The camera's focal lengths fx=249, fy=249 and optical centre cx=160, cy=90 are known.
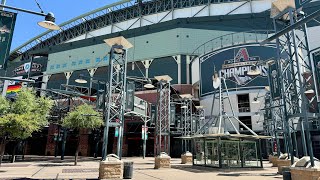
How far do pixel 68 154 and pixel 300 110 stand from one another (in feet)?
145

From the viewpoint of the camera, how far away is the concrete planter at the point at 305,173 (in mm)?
9484

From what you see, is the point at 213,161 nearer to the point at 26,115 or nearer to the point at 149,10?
the point at 26,115

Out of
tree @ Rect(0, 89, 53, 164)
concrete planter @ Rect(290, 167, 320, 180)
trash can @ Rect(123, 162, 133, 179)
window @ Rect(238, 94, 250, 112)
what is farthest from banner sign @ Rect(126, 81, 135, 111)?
window @ Rect(238, 94, 250, 112)

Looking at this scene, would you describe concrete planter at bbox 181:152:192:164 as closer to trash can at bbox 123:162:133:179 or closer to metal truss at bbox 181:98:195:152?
metal truss at bbox 181:98:195:152

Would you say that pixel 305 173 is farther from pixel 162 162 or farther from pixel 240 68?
pixel 240 68

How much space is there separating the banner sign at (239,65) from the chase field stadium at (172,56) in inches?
5.8

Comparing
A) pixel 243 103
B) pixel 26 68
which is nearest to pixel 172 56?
pixel 243 103

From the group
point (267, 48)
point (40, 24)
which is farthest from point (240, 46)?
point (40, 24)

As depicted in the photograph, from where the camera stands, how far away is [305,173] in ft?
32.6

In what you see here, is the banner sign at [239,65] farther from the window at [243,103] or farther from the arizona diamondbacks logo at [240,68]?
the window at [243,103]

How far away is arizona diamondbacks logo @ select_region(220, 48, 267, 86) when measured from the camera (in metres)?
38.8

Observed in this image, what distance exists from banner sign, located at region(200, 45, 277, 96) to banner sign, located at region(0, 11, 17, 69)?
3182 centimetres

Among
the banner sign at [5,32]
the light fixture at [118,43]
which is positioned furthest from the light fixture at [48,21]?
the light fixture at [118,43]

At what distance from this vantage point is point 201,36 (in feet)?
166
